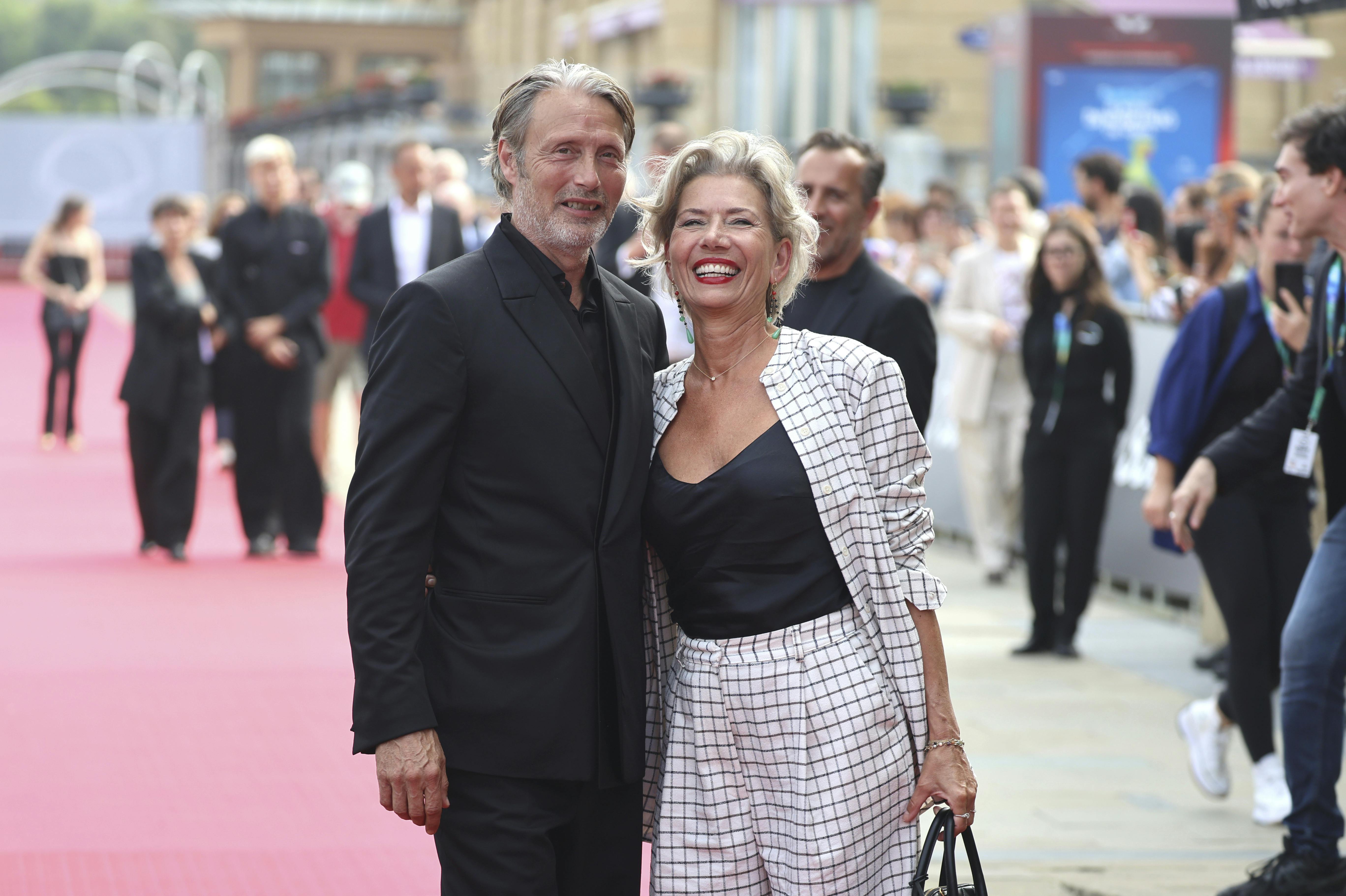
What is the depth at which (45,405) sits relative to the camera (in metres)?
16.2

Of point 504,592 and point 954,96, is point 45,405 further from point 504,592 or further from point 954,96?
point 954,96

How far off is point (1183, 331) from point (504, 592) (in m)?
3.77

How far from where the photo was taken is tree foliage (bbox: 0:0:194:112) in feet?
460

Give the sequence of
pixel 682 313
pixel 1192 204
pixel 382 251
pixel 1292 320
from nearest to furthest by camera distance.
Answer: pixel 682 313
pixel 1292 320
pixel 382 251
pixel 1192 204

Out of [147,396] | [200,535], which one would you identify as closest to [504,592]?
[147,396]

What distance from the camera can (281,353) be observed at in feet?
35.0

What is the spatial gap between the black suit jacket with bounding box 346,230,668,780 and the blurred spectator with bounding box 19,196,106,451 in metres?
13.5

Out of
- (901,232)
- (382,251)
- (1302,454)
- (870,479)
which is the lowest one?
(1302,454)

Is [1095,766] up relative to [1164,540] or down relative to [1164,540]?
down

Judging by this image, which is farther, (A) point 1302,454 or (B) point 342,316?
(B) point 342,316

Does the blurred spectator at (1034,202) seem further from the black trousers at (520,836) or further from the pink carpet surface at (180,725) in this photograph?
the black trousers at (520,836)

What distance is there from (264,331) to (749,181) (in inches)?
301

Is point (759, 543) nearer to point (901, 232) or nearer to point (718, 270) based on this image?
point (718, 270)

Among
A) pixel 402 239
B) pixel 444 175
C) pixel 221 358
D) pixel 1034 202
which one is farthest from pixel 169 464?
pixel 1034 202
